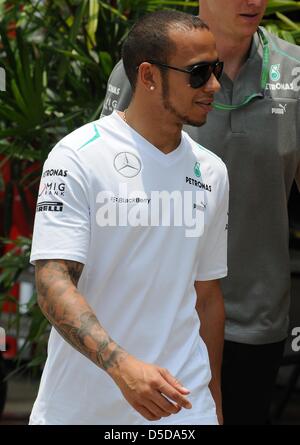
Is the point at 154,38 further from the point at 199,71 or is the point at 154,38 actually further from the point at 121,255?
the point at 121,255

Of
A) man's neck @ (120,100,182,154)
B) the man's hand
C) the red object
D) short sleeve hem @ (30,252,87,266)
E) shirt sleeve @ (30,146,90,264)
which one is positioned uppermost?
man's neck @ (120,100,182,154)

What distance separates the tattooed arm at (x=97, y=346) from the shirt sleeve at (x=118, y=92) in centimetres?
95

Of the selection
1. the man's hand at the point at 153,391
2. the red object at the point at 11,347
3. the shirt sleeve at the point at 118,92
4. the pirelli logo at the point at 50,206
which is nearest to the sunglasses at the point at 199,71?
the pirelli logo at the point at 50,206

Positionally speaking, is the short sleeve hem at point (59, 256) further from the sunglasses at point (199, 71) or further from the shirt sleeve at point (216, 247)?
the sunglasses at point (199, 71)

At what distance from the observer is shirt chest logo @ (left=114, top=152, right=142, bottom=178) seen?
3.21 m

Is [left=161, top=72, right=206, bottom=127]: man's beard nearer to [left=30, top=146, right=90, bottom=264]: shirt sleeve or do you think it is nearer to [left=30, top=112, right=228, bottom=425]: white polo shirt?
[left=30, top=112, right=228, bottom=425]: white polo shirt

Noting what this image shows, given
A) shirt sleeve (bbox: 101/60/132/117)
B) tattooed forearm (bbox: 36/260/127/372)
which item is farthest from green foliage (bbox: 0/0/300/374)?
tattooed forearm (bbox: 36/260/127/372)

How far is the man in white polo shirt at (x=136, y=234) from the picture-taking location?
3.10 meters

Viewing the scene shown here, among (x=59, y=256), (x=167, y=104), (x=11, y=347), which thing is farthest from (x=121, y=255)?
(x=11, y=347)

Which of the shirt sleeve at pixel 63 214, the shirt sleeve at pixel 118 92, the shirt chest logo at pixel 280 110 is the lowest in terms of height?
the shirt sleeve at pixel 63 214

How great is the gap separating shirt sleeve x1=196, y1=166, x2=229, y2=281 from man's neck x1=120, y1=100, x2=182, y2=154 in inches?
8.0

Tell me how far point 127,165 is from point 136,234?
178mm

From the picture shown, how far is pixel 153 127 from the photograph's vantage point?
131 inches

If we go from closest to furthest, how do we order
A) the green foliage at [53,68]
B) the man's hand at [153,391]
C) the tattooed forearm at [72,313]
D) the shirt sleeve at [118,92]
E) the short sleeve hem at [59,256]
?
the man's hand at [153,391] < the tattooed forearm at [72,313] < the short sleeve hem at [59,256] < the shirt sleeve at [118,92] < the green foliage at [53,68]
